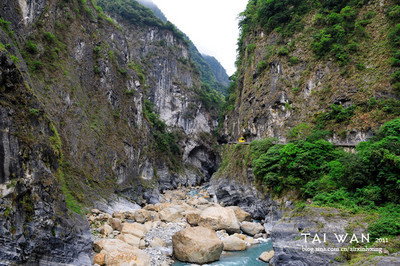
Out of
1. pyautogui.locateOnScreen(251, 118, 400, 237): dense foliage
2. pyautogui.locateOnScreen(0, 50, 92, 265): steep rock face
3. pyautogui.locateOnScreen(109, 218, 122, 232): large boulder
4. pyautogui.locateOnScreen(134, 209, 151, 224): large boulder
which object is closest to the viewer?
pyautogui.locateOnScreen(0, 50, 92, 265): steep rock face

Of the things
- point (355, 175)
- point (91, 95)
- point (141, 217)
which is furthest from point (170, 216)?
point (91, 95)

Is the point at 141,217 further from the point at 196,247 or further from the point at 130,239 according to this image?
the point at 196,247

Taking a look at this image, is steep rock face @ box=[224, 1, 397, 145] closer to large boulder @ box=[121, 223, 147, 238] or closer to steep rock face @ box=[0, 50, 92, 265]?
large boulder @ box=[121, 223, 147, 238]

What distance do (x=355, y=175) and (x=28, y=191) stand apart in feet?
33.9

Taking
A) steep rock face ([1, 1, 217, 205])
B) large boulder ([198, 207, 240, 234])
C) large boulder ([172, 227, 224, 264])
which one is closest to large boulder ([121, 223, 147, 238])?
large boulder ([172, 227, 224, 264])

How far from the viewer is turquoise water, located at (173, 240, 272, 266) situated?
8.73 metres

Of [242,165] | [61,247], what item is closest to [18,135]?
[61,247]

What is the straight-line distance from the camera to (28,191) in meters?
6.11

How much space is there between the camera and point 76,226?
26.4ft

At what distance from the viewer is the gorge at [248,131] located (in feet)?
20.2

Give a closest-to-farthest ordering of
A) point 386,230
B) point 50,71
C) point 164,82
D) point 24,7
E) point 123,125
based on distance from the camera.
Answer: point 386,230 → point 24,7 → point 50,71 → point 123,125 → point 164,82

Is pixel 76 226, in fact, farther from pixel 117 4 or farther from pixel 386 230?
pixel 117 4

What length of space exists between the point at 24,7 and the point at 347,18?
2332 centimetres

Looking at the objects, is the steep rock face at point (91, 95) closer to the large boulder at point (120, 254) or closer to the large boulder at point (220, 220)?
the large boulder at point (120, 254)
